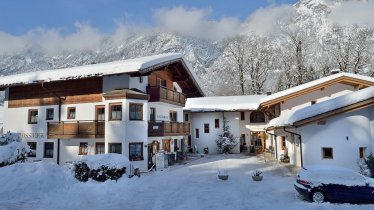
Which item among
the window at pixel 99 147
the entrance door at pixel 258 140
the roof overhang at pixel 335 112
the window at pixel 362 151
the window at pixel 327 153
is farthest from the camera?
the entrance door at pixel 258 140

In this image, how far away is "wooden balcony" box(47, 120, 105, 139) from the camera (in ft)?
74.5

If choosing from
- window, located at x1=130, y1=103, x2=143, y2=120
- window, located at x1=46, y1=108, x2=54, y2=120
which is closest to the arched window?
window, located at x1=130, y1=103, x2=143, y2=120

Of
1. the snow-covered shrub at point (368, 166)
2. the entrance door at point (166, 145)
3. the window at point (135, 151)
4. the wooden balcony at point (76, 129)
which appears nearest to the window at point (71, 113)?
the wooden balcony at point (76, 129)

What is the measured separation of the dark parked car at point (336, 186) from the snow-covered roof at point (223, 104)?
2345cm

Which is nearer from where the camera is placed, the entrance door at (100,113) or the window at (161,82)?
the entrance door at (100,113)

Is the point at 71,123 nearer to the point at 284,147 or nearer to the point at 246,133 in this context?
the point at 284,147

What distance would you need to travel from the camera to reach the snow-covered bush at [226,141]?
3612 cm

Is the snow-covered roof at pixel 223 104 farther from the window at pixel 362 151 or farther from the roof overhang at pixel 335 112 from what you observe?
the window at pixel 362 151

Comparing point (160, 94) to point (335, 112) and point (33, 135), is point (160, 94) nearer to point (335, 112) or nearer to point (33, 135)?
point (33, 135)

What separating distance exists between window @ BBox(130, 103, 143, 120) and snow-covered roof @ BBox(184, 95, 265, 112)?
1513cm

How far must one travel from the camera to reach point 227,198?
537 inches

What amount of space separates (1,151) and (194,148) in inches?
922

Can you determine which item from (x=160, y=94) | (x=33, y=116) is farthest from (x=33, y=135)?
(x=160, y=94)

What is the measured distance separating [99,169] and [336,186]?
460 inches
